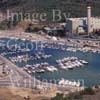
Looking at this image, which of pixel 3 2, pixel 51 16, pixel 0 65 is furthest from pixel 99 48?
pixel 3 2

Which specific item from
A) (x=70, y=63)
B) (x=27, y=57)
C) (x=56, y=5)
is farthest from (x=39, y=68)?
(x=56, y=5)

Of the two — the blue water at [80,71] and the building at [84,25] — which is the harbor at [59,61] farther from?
the building at [84,25]

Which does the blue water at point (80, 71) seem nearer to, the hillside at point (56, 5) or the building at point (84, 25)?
the building at point (84, 25)

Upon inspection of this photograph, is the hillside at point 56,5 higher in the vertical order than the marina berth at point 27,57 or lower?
higher

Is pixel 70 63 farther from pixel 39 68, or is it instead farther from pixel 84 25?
pixel 84 25

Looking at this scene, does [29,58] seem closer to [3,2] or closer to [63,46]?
[63,46]

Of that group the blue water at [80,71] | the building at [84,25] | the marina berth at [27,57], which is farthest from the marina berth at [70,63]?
the building at [84,25]

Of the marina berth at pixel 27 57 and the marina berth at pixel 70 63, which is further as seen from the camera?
the marina berth at pixel 27 57

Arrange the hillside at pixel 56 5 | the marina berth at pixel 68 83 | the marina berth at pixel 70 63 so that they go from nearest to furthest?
the marina berth at pixel 68 83, the marina berth at pixel 70 63, the hillside at pixel 56 5

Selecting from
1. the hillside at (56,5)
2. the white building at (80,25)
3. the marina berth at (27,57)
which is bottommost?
the marina berth at (27,57)

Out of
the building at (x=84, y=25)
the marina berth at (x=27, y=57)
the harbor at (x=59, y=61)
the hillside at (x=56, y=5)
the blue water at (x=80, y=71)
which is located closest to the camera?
the blue water at (x=80, y=71)
